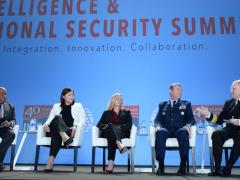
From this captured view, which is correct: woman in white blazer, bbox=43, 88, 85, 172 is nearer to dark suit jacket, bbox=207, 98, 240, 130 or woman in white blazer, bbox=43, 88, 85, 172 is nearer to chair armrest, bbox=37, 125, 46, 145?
chair armrest, bbox=37, 125, 46, 145

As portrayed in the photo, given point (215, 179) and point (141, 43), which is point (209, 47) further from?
point (215, 179)

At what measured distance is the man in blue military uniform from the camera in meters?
3.65

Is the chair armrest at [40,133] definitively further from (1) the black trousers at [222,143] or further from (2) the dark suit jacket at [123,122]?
(1) the black trousers at [222,143]

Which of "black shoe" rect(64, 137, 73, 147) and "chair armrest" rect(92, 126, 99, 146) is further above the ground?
"chair armrest" rect(92, 126, 99, 146)

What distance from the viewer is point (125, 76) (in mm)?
5293

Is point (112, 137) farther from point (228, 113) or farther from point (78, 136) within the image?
point (228, 113)

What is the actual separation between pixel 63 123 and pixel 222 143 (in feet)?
5.68

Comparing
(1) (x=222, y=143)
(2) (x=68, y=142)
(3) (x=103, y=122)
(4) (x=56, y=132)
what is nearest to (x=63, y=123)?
(4) (x=56, y=132)

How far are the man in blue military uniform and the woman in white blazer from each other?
948 millimetres

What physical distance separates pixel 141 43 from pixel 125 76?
0.57m

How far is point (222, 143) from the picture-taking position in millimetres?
3617

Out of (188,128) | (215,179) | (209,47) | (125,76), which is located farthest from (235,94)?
(125,76)

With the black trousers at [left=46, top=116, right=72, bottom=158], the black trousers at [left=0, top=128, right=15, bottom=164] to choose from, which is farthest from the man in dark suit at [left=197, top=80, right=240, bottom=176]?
the black trousers at [left=0, top=128, right=15, bottom=164]

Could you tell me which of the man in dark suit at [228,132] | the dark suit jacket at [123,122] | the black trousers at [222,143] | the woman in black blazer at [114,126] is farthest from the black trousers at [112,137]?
the black trousers at [222,143]
